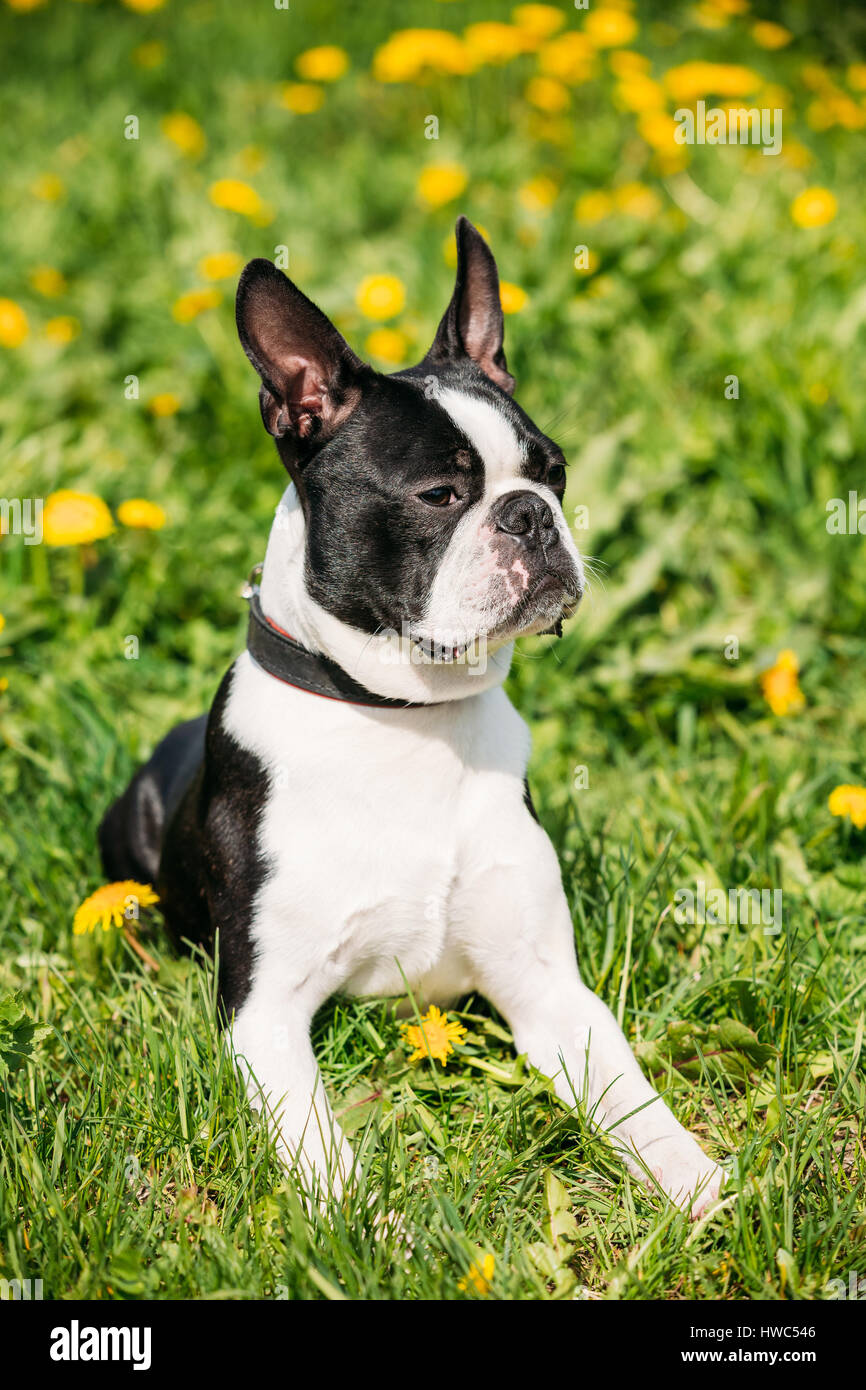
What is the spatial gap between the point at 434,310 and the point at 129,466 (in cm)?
128

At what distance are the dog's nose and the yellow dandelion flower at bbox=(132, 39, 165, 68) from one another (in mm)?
5527

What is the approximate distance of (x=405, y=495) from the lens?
2.30 m

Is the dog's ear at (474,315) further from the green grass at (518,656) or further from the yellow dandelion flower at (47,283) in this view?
the yellow dandelion flower at (47,283)

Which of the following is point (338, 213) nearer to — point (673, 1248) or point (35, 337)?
point (35, 337)

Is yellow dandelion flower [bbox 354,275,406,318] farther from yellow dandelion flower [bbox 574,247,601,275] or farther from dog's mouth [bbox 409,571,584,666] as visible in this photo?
dog's mouth [bbox 409,571,584,666]

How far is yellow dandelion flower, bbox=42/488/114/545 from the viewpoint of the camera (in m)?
3.48

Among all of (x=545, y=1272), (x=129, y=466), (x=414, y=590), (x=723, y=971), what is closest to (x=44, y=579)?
(x=129, y=466)

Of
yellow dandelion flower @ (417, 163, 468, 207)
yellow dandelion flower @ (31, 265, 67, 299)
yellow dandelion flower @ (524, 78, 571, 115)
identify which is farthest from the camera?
yellow dandelion flower @ (524, 78, 571, 115)

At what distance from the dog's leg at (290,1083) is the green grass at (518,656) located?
0.05 metres

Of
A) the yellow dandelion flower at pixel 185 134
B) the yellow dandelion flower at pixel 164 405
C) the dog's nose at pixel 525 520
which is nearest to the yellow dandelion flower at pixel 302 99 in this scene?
the yellow dandelion flower at pixel 185 134

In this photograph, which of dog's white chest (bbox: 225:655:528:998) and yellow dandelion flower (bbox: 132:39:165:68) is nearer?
dog's white chest (bbox: 225:655:528:998)

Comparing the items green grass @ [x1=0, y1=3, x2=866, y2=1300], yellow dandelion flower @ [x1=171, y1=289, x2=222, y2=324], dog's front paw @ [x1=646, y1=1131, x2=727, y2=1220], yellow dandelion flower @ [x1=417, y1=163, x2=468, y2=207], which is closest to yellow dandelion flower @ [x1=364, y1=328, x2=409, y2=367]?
green grass @ [x1=0, y1=3, x2=866, y2=1300]

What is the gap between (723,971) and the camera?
2.68 m

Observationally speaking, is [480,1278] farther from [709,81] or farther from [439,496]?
[709,81]
